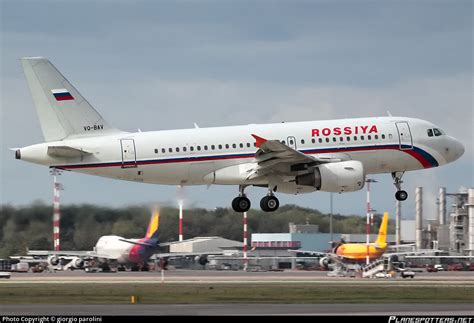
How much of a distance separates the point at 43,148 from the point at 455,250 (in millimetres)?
100669

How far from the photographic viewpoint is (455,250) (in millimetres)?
151250

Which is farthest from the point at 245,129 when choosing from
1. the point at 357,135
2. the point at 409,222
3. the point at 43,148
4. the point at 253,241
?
the point at 409,222

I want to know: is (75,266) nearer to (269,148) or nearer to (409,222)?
(269,148)

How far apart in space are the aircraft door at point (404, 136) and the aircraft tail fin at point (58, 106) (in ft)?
62.6

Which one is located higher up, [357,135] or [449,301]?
[357,135]

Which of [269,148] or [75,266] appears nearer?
[269,148]

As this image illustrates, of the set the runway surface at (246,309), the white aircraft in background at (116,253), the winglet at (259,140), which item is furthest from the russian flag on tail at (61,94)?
the white aircraft in background at (116,253)

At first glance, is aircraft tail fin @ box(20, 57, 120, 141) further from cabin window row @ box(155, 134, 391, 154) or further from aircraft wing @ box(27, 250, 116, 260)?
aircraft wing @ box(27, 250, 116, 260)

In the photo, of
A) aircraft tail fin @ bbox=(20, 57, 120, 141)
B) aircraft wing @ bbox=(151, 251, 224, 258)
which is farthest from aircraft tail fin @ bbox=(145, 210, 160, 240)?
aircraft tail fin @ bbox=(20, 57, 120, 141)

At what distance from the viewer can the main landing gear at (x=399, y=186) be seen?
6844cm

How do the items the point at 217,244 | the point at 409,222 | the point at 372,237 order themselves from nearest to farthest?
the point at 217,244 < the point at 372,237 < the point at 409,222

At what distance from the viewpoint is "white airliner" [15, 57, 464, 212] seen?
207 feet

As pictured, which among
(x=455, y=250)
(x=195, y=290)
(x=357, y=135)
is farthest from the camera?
(x=455, y=250)

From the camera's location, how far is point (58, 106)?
6444cm
